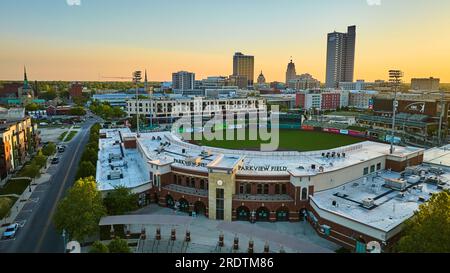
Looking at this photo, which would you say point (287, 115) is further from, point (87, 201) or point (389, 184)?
point (87, 201)

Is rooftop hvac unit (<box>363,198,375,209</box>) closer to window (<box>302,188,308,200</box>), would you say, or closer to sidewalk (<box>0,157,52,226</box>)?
window (<box>302,188,308,200</box>)

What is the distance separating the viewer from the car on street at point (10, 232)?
36.7m

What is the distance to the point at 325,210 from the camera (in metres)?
36.1

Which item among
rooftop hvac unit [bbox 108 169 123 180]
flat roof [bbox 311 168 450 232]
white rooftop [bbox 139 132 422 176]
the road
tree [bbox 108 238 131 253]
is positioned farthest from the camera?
rooftop hvac unit [bbox 108 169 123 180]

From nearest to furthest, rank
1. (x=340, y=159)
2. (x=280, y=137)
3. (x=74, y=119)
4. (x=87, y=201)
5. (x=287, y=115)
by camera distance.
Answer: (x=87, y=201), (x=340, y=159), (x=280, y=137), (x=287, y=115), (x=74, y=119)

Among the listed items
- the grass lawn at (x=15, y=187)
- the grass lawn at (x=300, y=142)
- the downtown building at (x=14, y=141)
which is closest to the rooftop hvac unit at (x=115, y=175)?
the grass lawn at (x=15, y=187)

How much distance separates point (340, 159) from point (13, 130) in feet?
202

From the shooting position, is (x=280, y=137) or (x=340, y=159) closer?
(x=340, y=159)

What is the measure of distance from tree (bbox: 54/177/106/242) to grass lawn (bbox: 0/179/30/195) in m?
21.6

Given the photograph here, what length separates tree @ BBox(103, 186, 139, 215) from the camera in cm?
3972

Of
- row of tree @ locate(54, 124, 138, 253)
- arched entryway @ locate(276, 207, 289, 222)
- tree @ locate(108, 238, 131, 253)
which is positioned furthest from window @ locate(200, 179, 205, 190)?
tree @ locate(108, 238, 131, 253)
